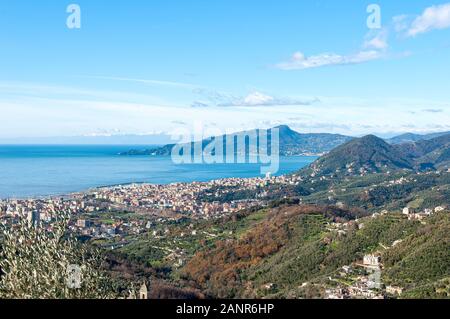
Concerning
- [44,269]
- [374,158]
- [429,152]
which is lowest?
[374,158]

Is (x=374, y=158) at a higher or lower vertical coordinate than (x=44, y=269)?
lower

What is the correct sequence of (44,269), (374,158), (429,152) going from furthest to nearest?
(429,152)
(374,158)
(44,269)

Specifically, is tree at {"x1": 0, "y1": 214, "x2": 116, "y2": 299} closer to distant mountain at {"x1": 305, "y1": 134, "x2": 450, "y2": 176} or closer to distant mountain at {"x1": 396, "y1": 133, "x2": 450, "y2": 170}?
distant mountain at {"x1": 305, "y1": 134, "x2": 450, "y2": 176}

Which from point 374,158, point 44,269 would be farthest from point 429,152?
point 44,269

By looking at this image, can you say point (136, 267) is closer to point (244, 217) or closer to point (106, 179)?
point (244, 217)

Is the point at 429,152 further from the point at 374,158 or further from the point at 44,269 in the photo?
the point at 44,269

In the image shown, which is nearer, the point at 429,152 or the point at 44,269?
the point at 44,269
